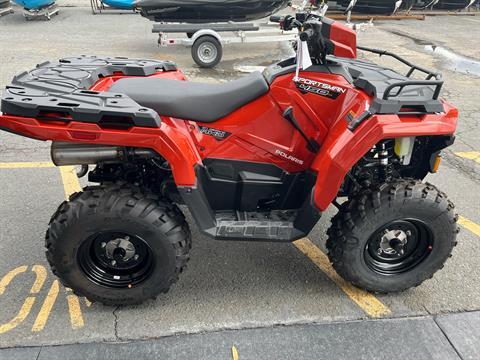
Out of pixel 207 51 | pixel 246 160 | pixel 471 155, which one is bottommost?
pixel 471 155

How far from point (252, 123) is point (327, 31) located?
2.30ft

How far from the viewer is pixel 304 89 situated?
2555 mm

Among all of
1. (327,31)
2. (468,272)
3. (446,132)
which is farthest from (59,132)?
(468,272)

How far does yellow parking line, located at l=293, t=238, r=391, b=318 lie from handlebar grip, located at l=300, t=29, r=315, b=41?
5.37 ft

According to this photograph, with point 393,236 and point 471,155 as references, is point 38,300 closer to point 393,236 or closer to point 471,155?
point 393,236

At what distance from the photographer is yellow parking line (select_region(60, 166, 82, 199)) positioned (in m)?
3.95

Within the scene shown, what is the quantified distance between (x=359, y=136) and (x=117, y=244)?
5.13 feet

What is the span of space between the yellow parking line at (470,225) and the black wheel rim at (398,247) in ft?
3.64

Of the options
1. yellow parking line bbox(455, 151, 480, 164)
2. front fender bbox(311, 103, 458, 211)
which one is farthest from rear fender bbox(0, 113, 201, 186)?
yellow parking line bbox(455, 151, 480, 164)

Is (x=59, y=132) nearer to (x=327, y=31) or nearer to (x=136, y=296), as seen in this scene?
(x=136, y=296)

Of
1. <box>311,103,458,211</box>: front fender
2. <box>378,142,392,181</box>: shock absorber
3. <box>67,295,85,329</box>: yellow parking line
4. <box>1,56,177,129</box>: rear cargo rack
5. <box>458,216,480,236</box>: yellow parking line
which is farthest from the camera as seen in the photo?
<box>458,216,480,236</box>: yellow parking line

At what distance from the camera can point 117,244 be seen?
2555 mm

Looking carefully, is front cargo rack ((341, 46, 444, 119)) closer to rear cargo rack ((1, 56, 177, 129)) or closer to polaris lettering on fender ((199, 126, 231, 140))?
polaris lettering on fender ((199, 126, 231, 140))

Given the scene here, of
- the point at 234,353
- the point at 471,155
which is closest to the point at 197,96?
the point at 234,353
